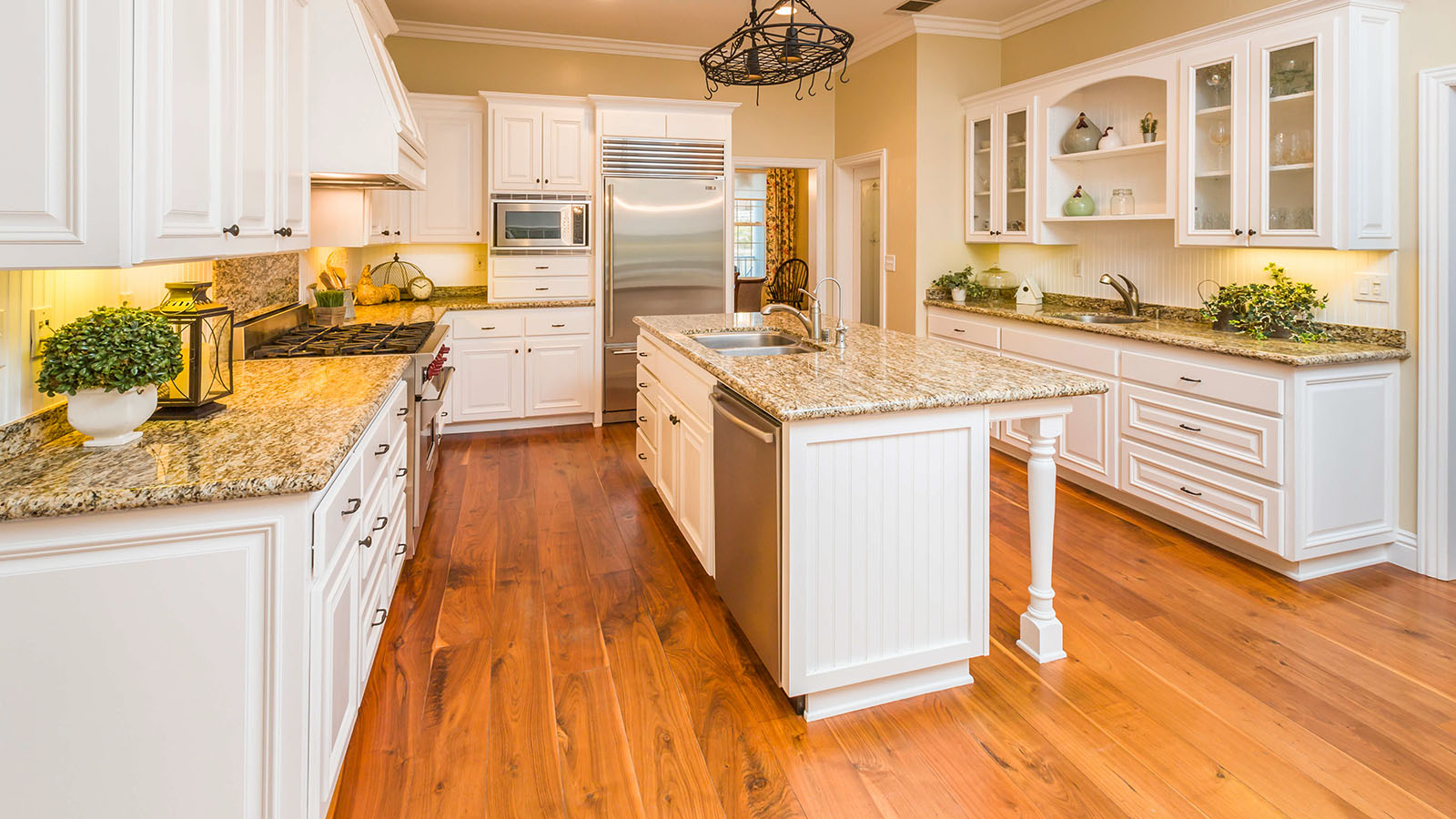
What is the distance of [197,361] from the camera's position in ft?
6.61

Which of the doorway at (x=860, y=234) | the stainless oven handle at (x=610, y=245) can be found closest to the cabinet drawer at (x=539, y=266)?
the stainless oven handle at (x=610, y=245)

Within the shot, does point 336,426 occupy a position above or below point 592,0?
below

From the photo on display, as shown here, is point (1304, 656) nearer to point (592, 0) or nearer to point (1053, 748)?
point (1053, 748)

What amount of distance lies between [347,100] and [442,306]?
2794 mm

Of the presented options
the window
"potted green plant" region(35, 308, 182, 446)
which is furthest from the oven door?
the window

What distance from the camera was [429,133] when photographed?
5566 millimetres

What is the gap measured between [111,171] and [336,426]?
2.31 ft

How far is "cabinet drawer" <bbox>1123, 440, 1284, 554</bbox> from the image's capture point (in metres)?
3.11

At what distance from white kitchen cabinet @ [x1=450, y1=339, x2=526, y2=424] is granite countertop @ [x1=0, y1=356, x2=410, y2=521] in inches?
126

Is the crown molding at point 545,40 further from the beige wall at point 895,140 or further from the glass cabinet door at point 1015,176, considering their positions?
the glass cabinet door at point 1015,176

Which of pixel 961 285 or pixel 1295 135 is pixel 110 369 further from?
pixel 961 285

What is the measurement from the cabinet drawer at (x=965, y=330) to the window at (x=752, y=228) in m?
5.99

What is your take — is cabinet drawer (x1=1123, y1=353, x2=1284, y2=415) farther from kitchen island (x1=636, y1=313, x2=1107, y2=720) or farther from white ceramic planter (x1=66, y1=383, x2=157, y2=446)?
white ceramic planter (x1=66, y1=383, x2=157, y2=446)

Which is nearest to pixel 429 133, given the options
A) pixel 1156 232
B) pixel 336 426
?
pixel 336 426
